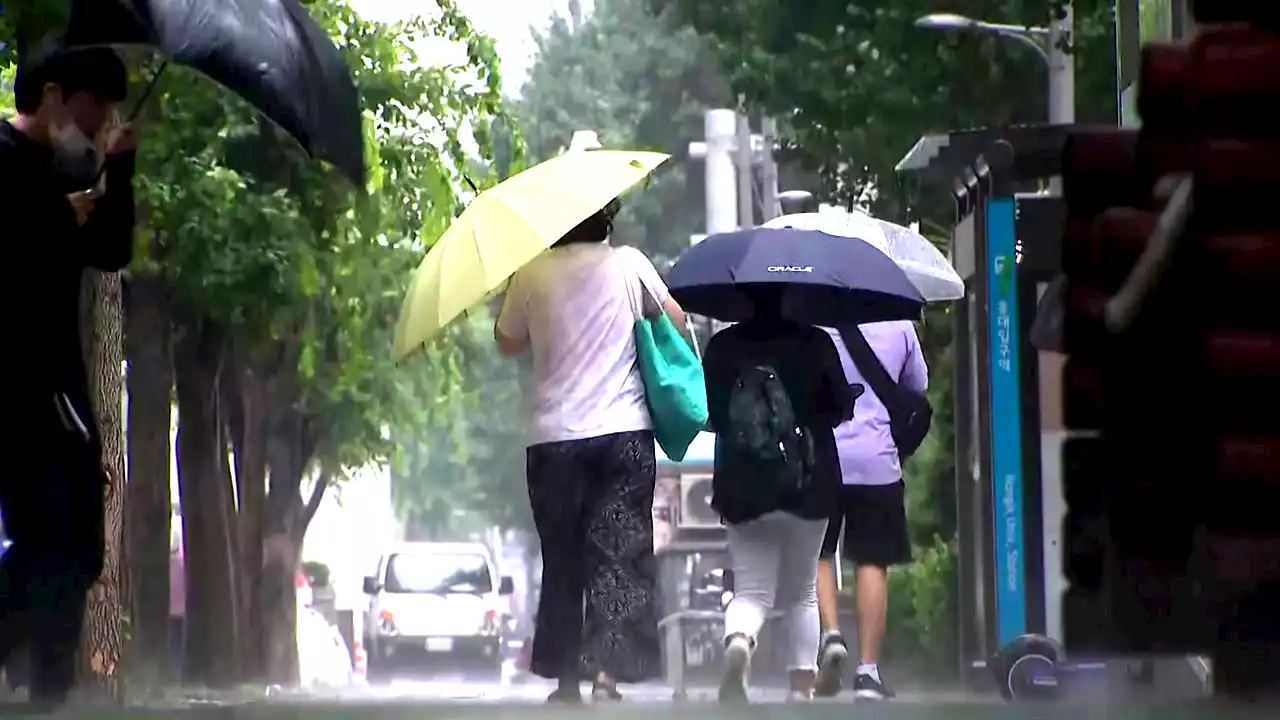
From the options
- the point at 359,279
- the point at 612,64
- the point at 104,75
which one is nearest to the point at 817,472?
the point at 104,75

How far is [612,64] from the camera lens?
37.5m

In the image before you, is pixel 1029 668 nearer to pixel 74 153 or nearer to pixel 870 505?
pixel 870 505

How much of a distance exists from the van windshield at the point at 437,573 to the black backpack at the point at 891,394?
28.9 meters

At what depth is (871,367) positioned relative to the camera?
8.85 metres

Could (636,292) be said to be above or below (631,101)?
below

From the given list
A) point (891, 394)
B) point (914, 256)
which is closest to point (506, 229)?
point (891, 394)

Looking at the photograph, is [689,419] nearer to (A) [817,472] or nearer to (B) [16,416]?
(A) [817,472]

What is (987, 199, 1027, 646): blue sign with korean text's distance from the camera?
9.60m

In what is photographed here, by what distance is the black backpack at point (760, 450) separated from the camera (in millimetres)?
7914

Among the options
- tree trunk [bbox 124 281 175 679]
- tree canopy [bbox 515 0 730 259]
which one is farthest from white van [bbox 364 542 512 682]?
tree trunk [bbox 124 281 175 679]

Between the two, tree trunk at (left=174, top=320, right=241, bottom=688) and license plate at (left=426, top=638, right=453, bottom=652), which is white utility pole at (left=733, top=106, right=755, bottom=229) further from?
tree trunk at (left=174, top=320, right=241, bottom=688)

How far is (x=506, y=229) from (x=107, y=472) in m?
3.44

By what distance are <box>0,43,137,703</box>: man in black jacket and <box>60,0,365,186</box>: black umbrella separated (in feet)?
2.32

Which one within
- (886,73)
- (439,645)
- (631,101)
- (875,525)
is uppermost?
(631,101)
